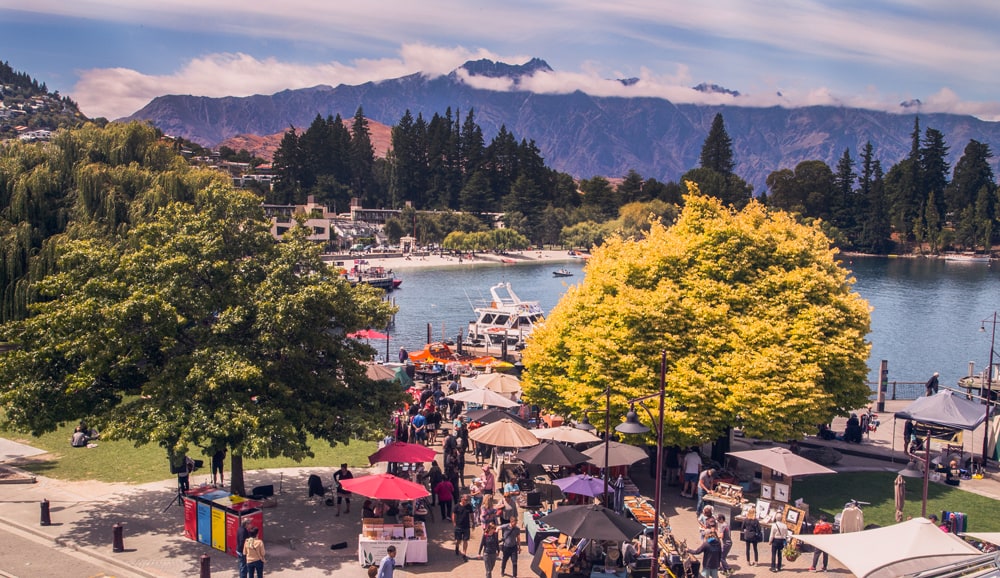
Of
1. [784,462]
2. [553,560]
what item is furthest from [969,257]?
[553,560]

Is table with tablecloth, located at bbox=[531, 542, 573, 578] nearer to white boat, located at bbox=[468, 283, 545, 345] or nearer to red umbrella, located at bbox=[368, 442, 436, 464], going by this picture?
red umbrella, located at bbox=[368, 442, 436, 464]

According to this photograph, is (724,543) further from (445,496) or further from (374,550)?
(374,550)

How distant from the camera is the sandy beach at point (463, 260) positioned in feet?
444

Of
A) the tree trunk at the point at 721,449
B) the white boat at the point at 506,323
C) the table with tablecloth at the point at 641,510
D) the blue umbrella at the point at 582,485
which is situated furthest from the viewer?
the white boat at the point at 506,323

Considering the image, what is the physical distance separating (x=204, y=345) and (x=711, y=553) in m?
10.8

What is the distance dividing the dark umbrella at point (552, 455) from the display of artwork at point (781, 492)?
14.1ft

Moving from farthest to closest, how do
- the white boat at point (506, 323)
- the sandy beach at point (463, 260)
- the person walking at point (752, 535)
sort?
the sandy beach at point (463, 260), the white boat at point (506, 323), the person walking at point (752, 535)

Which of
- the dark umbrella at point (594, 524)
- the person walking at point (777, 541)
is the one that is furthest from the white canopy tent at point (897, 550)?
the dark umbrella at point (594, 524)

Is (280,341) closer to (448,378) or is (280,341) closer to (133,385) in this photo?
(133,385)

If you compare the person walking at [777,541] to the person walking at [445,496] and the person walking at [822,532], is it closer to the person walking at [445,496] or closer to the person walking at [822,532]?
the person walking at [822,532]

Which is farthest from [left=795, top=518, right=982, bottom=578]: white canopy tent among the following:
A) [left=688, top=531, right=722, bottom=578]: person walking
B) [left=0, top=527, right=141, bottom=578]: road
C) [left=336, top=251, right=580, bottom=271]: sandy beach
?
[left=336, top=251, right=580, bottom=271]: sandy beach

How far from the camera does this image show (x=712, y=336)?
22.6m

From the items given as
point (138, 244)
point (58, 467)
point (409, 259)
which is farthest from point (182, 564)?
point (409, 259)

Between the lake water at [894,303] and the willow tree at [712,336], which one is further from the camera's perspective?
the lake water at [894,303]
